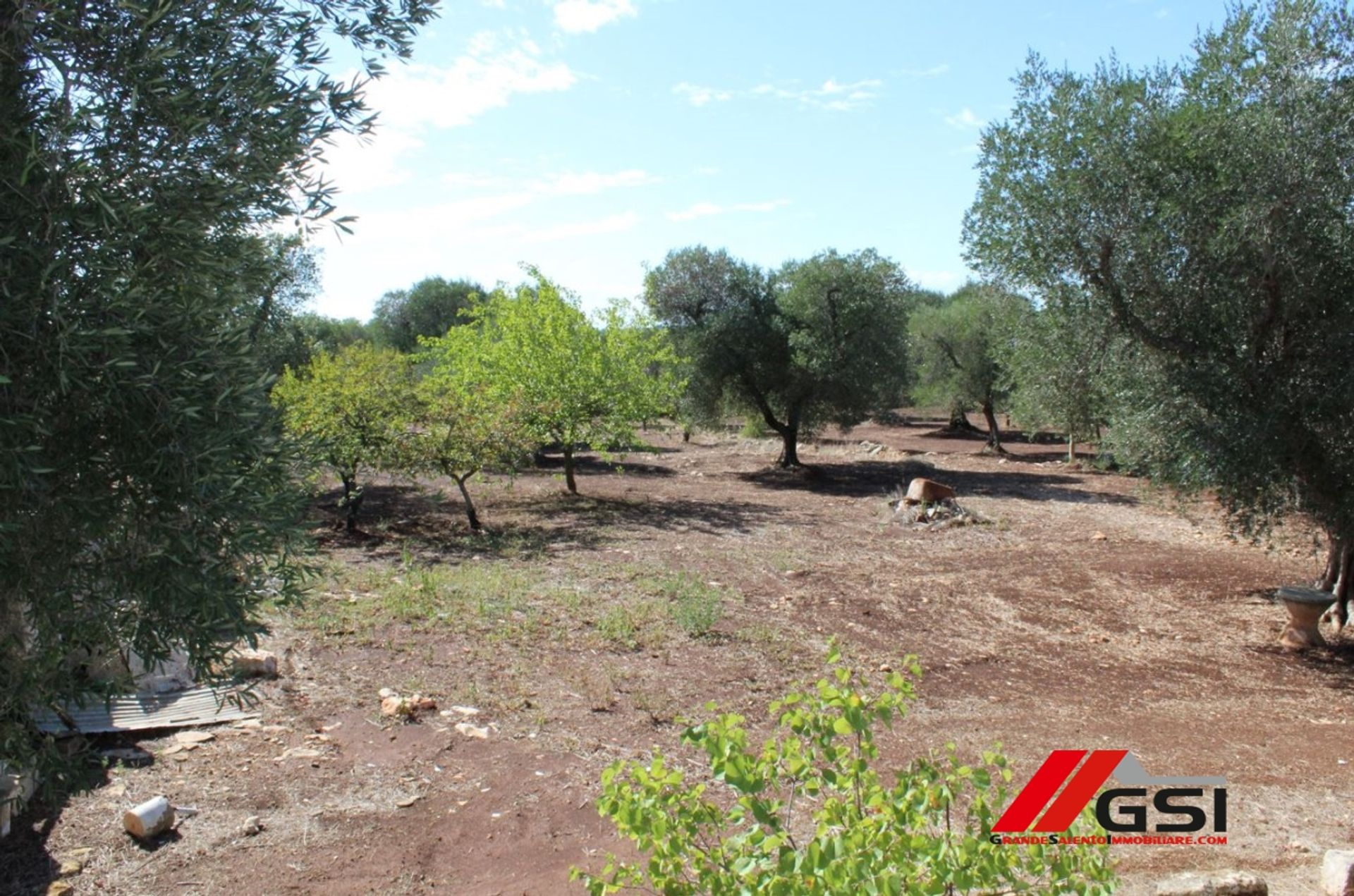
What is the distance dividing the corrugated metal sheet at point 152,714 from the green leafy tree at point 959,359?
92.9ft

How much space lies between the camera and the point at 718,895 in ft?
8.84

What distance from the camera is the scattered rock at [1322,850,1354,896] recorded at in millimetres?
4395

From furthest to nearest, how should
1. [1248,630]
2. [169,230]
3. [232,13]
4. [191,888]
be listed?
[1248,630] < [191,888] < [232,13] < [169,230]

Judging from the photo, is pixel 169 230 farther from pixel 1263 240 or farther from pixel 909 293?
pixel 909 293

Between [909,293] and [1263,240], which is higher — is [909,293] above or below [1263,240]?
above

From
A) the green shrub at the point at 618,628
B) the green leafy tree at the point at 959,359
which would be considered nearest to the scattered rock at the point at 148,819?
the green shrub at the point at 618,628

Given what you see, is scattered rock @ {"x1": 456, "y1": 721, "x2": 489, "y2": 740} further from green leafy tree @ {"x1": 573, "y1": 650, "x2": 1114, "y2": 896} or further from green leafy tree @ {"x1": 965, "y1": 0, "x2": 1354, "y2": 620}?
green leafy tree @ {"x1": 965, "y1": 0, "x2": 1354, "y2": 620}

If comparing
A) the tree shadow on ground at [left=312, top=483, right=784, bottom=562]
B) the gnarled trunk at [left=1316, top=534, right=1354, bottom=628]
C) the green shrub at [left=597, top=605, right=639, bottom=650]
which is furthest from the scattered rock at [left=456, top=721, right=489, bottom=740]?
the gnarled trunk at [left=1316, top=534, right=1354, bottom=628]

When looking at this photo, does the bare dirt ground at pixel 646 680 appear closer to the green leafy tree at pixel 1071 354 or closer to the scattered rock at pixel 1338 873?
the scattered rock at pixel 1338 873

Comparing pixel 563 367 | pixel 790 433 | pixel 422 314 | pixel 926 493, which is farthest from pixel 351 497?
pixel 422 314

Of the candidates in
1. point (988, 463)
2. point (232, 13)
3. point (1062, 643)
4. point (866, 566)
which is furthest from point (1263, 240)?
point (988, 463)

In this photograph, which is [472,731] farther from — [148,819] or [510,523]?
[510,523]

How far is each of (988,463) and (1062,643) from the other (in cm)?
2028

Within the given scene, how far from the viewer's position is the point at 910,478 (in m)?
25.2
